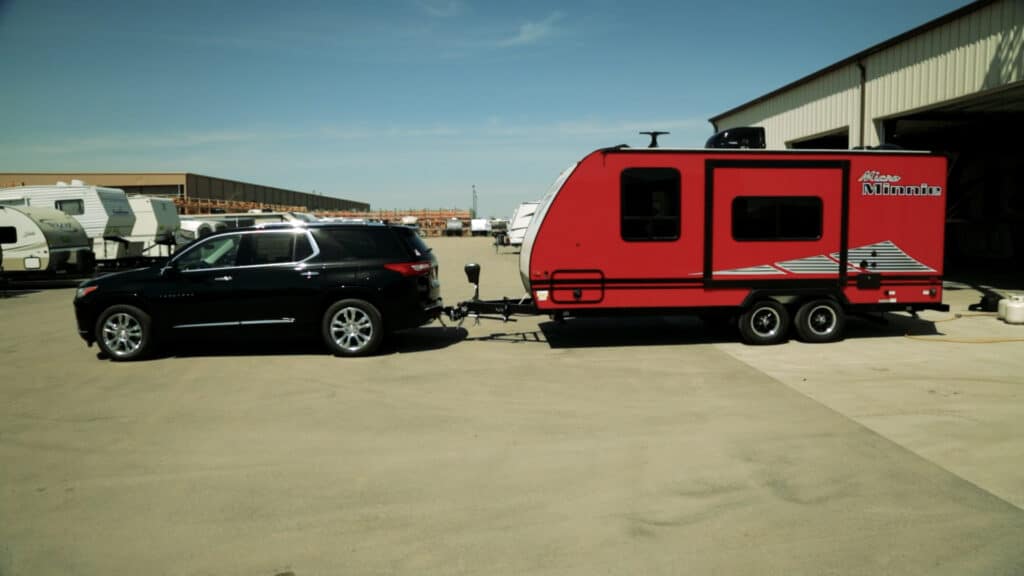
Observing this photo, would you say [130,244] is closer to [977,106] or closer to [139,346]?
[139,346]

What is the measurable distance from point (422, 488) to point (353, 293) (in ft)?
16.0

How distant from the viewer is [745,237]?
31.4 feet

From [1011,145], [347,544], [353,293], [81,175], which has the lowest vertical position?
[347,544]

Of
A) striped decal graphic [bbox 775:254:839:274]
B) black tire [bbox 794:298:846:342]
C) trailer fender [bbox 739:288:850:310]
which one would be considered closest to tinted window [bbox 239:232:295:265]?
trailer fender [bbox 739:288:850:310]

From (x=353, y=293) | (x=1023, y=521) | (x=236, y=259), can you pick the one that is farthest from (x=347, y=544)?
(x=236, y=259)

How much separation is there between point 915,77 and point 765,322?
10.3 metres

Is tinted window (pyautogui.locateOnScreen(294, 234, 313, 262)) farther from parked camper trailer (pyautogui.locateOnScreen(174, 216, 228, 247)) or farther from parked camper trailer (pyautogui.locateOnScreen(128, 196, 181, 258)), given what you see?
parked camper trailer (pyautogui.locateOnScreen(174, 216, 228, 247))

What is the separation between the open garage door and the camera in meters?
19.3

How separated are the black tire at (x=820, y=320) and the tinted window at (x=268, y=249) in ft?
24.1

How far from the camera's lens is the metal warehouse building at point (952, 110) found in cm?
Answer: 1405

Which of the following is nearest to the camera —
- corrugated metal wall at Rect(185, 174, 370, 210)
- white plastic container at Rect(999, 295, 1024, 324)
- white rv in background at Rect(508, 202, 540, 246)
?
white plastic container at Rect(999, 295, 1024, 324)

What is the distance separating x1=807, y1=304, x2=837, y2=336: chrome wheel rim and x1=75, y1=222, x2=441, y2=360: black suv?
5701 mm

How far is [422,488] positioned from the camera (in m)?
4.69

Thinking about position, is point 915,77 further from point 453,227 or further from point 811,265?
point 453,227
